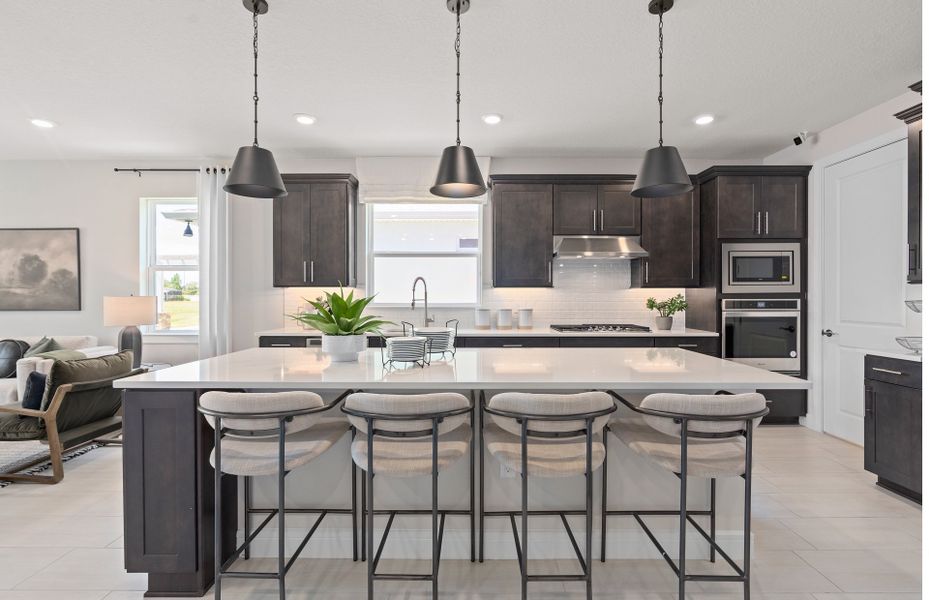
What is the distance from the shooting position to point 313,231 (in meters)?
4.87

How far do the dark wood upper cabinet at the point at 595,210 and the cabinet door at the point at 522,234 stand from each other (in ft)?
0.41

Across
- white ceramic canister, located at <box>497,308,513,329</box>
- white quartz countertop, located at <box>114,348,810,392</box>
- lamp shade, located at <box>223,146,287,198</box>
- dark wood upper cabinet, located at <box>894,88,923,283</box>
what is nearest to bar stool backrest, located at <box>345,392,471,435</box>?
white quartz countertop, located at <box>114,348,810,392</box>

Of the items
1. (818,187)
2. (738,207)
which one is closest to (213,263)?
(738,207)

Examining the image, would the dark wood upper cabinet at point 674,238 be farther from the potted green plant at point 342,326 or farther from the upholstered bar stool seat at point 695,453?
the potted green plant at point 342,326

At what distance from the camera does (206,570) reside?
207cm

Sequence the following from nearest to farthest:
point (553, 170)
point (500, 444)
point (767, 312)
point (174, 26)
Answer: point (500, 444), point (174, 26), point (767, 312), point (553, 170)

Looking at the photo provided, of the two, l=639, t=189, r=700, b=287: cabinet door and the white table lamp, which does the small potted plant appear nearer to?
l=639, t=189, r=700, b=287: cabinet door

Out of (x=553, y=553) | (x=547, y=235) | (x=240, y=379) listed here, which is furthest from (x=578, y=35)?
(x=553, y=553)

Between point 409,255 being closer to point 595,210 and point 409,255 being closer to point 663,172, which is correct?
point 595,210

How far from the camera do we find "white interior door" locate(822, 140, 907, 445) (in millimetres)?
3707

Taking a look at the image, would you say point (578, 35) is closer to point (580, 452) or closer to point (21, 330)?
point (580, 452)

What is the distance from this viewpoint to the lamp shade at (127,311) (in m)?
4.59

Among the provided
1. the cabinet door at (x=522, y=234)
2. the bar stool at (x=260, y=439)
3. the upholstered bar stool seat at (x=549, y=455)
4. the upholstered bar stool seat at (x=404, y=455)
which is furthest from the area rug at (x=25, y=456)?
the cabinet door at (x=522, y=234)

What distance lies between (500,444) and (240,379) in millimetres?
1131
